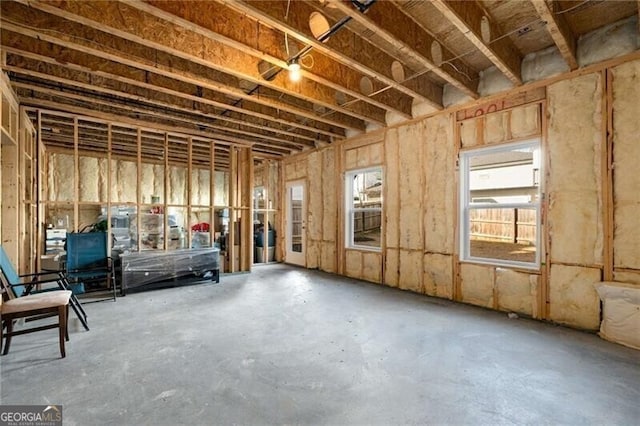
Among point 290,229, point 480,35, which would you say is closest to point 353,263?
point 290,229

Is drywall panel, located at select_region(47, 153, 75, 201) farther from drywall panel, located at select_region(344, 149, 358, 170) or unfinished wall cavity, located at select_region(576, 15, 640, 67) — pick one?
unfinished wall cavity, located at select_region(576, 15, 640, 67)

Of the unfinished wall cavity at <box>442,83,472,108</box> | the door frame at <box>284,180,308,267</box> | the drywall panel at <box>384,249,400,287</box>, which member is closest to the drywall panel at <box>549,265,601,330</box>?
the drywall panel at <box>384,249,400,287</box>

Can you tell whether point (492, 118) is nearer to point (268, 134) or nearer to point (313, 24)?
point (313, 24)

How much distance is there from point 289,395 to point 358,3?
2778mm

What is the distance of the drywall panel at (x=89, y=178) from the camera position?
23.4 ft

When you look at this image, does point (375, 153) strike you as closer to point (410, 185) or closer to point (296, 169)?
point (410, 185)

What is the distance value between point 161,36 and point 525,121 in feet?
13.1

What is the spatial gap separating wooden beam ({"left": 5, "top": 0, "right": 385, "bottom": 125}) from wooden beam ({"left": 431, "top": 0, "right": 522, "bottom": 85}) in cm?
187

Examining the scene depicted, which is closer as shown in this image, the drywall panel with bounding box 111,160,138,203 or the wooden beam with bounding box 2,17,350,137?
the wooden beam with bounding box 2,17,350,137

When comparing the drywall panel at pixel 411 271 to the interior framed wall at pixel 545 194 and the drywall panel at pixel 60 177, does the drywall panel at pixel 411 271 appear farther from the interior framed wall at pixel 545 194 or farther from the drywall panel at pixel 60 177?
the drywall panel at pixel 60 177

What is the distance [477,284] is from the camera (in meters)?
3.87

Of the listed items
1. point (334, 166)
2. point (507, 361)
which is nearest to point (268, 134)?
point (334, 166)

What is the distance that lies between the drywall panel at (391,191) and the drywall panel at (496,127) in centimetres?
137

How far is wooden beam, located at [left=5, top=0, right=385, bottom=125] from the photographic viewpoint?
2262 mm
